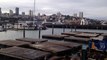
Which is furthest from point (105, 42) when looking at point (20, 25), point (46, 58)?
point (20, 25)

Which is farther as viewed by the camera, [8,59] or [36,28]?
[36,28]

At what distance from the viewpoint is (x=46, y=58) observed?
1418 centimetres

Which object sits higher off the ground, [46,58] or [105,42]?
[105,42]

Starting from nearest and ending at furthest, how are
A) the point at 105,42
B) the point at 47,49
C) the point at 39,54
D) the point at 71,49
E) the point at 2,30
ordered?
the point at 105,42 → the point at 39,54 → the point at 47,49 → the point at 71,49 → the point at 2,30

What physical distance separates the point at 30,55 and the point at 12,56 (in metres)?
1.32

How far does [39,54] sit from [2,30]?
6204cm

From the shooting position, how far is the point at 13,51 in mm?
14703

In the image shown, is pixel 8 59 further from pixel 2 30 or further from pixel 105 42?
pixel 2 30

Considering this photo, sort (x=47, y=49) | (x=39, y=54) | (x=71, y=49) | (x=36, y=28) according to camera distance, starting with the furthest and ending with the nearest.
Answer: (x=36, y=28) → (x=71, y=49) → (x=47, y=49) → (x=39, y=54)

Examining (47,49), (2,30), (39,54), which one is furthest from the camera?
(2,30)

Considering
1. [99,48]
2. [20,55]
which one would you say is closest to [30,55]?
[20,55]

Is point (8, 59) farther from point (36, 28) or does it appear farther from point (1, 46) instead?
point (36, 28)

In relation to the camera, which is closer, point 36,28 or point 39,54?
point 39,54

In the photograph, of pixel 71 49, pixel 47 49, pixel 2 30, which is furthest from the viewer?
pixel 2 30
